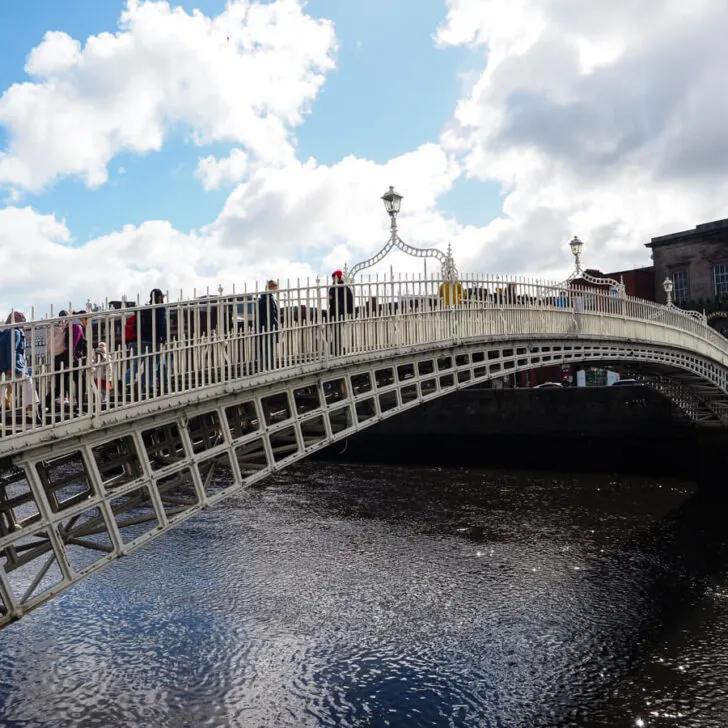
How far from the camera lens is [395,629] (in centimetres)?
1233

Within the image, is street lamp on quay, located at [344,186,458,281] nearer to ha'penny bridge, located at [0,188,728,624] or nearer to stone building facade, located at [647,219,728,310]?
ha'penny bridge, located at [0,188,728,624]

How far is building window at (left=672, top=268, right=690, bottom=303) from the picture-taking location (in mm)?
41312

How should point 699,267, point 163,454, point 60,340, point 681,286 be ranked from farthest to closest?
point 681,286 < point 699,267 < point 163,454 < point 60,340

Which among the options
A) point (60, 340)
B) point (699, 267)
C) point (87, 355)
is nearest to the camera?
point (87, 355)

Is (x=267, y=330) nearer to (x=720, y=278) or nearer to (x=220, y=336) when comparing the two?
(x=220, y=336)

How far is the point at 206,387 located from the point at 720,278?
39.6m

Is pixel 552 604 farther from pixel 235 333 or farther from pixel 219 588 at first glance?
pixel 235 333

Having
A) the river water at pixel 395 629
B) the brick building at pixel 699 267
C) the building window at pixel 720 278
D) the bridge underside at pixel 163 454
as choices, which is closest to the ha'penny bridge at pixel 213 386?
the bridge underside at pixel 163 454

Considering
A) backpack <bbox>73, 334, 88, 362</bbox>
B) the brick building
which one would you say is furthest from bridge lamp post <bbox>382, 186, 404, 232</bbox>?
the brick building

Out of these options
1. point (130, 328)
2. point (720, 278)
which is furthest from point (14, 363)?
point (720, 278)

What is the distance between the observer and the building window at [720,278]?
39.7 m

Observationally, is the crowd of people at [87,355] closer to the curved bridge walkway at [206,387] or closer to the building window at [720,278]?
the curved bridge walkway at [206,387]

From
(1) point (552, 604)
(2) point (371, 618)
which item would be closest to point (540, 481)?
(1) point (552, 604)

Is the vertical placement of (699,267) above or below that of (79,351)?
above
